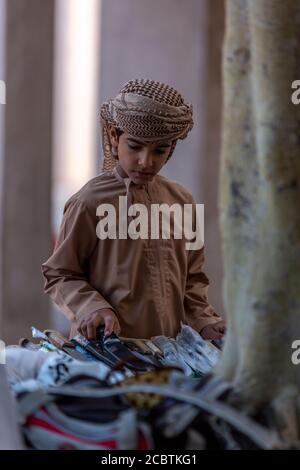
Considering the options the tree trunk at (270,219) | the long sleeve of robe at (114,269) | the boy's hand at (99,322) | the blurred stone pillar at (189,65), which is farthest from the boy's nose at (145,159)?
the blurred stone pillar at (189,65)

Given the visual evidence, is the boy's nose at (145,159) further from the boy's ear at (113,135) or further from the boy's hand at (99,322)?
the boy's hand at (99,322)

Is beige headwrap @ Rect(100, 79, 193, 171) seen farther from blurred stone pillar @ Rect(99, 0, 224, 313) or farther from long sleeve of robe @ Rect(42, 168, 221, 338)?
blurred stone pillar @ Rect(99, 0, 224, 313)

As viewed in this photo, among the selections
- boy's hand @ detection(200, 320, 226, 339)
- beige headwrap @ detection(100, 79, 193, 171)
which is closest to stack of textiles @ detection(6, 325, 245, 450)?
boy's hand @ detection(200, 320, 226, 339)

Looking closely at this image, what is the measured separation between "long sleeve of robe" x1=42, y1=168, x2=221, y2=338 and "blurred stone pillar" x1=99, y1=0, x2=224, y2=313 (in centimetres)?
663

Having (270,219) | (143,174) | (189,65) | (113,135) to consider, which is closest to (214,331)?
(143,174)

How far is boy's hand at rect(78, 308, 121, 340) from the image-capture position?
4078 millimetres

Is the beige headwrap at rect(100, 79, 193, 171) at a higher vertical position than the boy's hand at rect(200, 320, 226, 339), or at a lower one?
higher

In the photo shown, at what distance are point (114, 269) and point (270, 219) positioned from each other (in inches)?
37.1

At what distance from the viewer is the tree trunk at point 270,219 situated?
346 cm

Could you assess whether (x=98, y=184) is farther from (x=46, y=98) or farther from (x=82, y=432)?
(x=46, y=98)

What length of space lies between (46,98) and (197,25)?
156 cm

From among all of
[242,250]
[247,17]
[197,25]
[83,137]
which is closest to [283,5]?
[247,17]

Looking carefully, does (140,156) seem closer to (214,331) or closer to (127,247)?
(127,247)

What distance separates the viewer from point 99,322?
4.10 m
